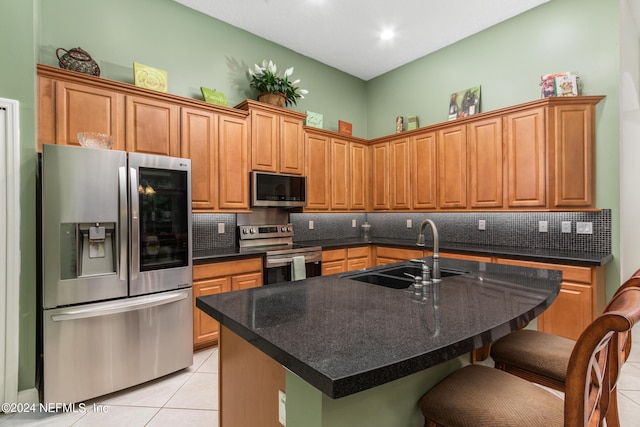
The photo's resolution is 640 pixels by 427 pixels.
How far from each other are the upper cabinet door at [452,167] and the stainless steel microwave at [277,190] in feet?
5.61

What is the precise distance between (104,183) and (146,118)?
890mm

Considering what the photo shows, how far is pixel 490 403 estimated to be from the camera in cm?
102

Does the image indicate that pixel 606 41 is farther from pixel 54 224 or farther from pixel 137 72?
pixel 54 224

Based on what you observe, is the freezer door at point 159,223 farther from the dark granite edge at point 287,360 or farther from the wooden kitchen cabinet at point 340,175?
the wooden kitchen cabinet at point 340,175

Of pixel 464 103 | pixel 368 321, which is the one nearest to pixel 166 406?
pixel 368 321

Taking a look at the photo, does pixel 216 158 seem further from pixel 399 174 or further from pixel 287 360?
pixel 287 360

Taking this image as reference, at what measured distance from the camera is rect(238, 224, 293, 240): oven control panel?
3.72 metres

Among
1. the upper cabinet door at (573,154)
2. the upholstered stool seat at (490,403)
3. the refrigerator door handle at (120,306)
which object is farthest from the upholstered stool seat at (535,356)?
the refrigerator door handle at (120,306)

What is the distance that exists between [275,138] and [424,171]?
6.39 ft

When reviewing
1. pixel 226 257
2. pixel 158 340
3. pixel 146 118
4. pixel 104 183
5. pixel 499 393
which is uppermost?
pixel 146 118

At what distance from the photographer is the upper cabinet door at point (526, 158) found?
3.12 meters

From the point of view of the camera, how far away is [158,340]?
2.44 metres

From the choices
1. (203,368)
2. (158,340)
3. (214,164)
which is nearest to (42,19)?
(214,164)

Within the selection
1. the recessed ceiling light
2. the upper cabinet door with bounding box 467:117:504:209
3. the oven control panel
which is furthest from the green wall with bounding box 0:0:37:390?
the upper cabinet door with bounding box 467:117:504:209
